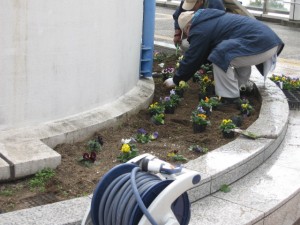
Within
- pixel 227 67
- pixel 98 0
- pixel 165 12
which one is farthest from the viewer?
pixel 165 12

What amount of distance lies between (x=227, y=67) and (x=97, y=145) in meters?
2.12

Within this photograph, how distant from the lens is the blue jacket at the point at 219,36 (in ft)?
21.9

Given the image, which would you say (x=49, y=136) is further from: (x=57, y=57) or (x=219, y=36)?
(x=219, y=36)

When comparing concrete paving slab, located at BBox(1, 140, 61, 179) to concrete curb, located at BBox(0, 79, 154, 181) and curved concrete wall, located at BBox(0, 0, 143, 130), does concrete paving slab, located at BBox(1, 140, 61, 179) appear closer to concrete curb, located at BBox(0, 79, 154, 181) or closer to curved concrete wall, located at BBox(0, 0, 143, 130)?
concrete curb, located at BBox(0, 79, 154, 181)

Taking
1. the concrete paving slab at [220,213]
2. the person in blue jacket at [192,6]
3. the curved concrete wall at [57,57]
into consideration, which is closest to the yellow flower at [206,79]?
the person in blue jacket at [192,6]

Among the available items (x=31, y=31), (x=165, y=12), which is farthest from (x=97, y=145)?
(x=165, y=12)

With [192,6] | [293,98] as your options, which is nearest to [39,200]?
[192,6]

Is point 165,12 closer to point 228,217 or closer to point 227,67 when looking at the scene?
point 227,67

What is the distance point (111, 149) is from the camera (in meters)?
5.05

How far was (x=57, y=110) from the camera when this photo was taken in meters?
5.14

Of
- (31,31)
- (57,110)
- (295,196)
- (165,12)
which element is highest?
(31,31)

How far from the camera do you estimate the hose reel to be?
311cm

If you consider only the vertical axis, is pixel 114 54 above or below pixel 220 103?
above

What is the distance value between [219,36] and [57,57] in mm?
2405
